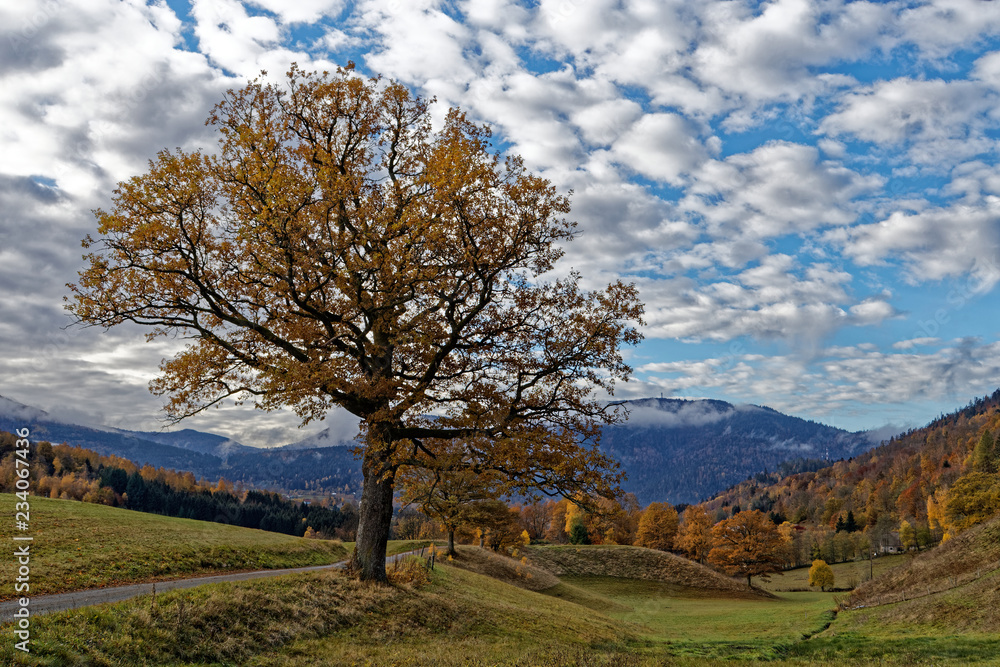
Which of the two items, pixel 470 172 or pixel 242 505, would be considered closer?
pixel 470 172

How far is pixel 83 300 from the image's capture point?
745 inches

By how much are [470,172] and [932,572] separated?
44984 millimetres

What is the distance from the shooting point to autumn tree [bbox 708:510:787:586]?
9094 cm

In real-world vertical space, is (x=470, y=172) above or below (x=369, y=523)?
above

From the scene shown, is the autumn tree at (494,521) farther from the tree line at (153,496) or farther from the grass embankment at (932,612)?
the tree line at (153,496)

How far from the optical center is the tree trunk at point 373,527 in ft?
74.5

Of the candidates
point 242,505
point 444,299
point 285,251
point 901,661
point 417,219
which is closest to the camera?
point 901,661

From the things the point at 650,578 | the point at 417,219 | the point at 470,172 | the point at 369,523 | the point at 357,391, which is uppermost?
the point at 470,172

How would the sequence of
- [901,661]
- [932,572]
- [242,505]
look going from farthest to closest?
1. [242,505]
2. [932,572]
3. [901,661]

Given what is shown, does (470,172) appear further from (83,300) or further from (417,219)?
(83,300)

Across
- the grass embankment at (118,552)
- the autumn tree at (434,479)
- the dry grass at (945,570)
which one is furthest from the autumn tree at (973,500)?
the grass embankment at (118,552)

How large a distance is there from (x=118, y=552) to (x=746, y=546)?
90577 millimetres

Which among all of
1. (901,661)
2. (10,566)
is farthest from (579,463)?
(10,566)

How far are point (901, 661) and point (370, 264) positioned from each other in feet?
66.7
